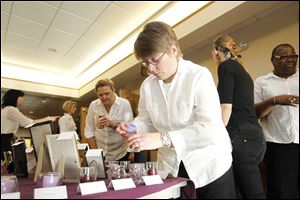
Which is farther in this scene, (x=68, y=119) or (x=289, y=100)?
(x=68, y=119)

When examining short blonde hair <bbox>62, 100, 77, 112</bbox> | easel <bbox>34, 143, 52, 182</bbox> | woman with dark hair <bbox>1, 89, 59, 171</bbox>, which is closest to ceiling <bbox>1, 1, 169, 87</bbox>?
short blonde hair <bbox>62, 100, 77, 112</bbox>

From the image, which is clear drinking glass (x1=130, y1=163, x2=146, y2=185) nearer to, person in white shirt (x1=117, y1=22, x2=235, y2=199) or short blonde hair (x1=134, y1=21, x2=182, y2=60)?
person in white shirt (x1=117, y1=22, x2=235, y2=199)

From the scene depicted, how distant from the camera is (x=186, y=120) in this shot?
0.86 meters

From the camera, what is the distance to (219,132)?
2.73 feet

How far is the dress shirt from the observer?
965 mm

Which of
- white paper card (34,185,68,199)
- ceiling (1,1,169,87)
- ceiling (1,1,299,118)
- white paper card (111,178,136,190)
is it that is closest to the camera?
white paper card (34,185,68,199)

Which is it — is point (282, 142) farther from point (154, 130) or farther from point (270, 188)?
point (154, 130)

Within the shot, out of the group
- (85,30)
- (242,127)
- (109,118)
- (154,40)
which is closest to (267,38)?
(242,127)

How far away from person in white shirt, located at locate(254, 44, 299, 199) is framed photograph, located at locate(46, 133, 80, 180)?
89cm

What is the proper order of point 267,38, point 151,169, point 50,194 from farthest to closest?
point 267,38 → point 151,169 → point 50,194

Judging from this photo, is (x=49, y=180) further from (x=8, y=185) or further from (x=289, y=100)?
(x=289, y=100)

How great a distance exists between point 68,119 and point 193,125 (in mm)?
882

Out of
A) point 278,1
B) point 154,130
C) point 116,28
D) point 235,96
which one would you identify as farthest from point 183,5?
point 154,130

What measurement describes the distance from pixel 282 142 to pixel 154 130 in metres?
0.70
